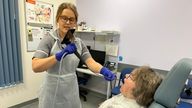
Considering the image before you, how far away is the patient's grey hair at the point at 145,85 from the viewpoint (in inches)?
40.5

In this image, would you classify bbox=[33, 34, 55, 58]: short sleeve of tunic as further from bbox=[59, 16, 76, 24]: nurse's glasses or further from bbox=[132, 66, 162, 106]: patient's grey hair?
bbox=[132, 66, 162, 106]: patient's grey hair

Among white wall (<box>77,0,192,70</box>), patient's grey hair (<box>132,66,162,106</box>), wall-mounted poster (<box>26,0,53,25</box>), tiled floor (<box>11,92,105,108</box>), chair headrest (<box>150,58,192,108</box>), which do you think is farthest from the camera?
tiled floor (<box>11,92,105,108</box>)

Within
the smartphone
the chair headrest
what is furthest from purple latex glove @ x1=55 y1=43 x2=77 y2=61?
the chair headrest

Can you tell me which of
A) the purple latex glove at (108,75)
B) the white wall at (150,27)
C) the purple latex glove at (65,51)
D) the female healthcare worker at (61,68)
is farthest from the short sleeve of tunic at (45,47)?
the white wall at (150,27)

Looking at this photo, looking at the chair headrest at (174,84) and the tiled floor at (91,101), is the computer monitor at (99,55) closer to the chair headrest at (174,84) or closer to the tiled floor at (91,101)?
the tiled floor at (91,101)

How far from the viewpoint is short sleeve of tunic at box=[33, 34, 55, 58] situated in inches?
46.3

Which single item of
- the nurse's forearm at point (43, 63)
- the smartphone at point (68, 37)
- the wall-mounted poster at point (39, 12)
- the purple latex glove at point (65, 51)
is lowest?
the nurse's forearm at point (43, 63)

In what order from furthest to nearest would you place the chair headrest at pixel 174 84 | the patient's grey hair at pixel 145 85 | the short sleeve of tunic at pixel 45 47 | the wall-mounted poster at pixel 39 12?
1. the wall-mounted poster at pixel 39 12
2. the short sleeve of tunic at pixel 45 47
3. the patient's grey hair at pixel 145 85
4. the chair headrest at pixel 174 84

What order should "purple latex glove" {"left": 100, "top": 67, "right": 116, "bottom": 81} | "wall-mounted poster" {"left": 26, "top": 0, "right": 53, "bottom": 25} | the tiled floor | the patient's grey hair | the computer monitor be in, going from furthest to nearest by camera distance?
the computer monitor, the tiled floor, "wall-mounted poster" {"left": 26, "top": 0, "right": 53, "bottom": 25}, "purple latex glove" {"left": 100, "top": 67, "right": 116, "bottom": 81}, the patient's grey hair

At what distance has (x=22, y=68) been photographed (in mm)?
2637

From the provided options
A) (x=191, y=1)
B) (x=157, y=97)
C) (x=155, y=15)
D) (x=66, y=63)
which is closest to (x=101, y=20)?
(x=155, y=15)

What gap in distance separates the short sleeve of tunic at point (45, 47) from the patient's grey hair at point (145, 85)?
70cm

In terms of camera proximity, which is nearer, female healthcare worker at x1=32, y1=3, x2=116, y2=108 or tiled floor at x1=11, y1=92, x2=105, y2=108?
female healthcare worker at x1=32, y1=3, x2=116, y2=108

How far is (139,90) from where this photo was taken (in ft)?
3.49
